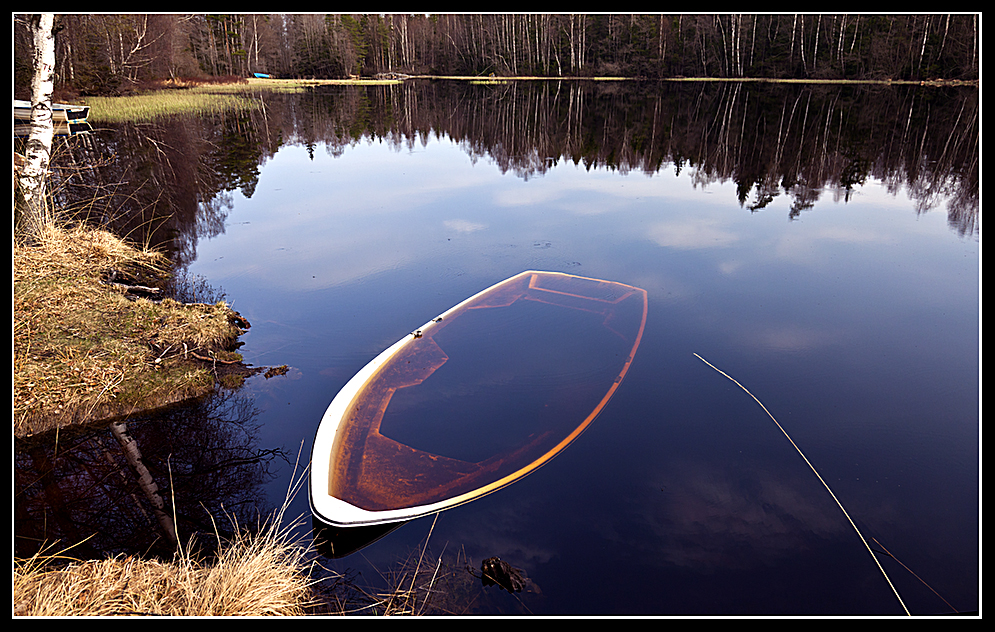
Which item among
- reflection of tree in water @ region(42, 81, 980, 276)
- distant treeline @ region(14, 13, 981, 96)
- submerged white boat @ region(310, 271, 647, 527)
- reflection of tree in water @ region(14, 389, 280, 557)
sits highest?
distant treeline @ region(14, 13, 981, 96)

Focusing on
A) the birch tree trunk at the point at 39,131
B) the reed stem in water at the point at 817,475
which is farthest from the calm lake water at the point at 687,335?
the birch tree trunk at the point at 39,131

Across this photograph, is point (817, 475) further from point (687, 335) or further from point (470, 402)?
point (470, 402)

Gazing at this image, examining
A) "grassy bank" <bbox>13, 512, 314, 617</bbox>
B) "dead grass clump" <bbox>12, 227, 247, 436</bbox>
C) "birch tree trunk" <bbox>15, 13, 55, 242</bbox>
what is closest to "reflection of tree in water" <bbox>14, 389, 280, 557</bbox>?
"dead grass clump" <bbox>12, 227, 247, 436</bbox>

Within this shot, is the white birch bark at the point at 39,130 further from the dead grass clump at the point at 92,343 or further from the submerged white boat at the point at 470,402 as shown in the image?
the submerged white boat at the point at 470,402

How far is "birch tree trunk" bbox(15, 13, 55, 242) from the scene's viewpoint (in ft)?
16.9

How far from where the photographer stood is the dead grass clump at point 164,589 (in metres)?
2.31

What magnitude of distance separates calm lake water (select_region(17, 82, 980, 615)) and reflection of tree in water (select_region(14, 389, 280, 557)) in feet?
0.34

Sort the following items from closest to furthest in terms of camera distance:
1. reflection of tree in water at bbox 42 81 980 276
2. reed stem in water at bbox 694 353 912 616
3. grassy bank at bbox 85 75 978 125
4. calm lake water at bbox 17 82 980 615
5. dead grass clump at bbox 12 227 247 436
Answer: reed stem in water at bbox 694 353 912 616, calm lake water at bbox 17 82 980 615, dead grass clump at bbox 12 227 247 436, reflection of tree in water at bbox 42 81 980 276, grassy bank at bbox 85 75 978 125

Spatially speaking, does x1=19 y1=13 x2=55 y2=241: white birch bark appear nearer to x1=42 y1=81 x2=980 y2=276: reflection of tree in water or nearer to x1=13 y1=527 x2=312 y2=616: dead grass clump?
x1=42 y1=81 x2=980 y2=276: reflection of tree in water

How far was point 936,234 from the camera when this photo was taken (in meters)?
8.81

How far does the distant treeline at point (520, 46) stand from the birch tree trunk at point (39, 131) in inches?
705

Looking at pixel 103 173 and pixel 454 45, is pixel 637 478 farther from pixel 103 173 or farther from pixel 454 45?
pixel 454 45

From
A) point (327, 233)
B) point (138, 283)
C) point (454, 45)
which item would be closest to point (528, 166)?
point (327, 233)

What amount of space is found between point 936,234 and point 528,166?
335 inches
